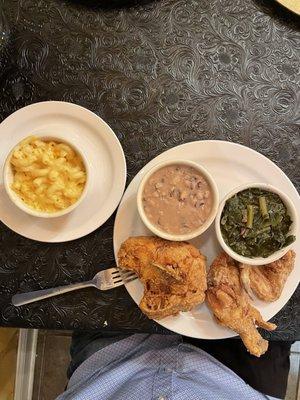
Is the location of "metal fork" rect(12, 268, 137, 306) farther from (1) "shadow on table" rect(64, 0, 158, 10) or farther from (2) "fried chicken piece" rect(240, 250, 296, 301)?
(1) "shadow on table" rect(64, 0, 158, 10)

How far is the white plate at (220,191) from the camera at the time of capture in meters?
1.41

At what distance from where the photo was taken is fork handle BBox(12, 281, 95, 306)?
144cm

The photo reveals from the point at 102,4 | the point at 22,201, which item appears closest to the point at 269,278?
the point at 22,201

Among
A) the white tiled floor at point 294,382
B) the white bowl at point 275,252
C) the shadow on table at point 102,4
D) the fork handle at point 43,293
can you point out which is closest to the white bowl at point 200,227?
the white bowl at point 275,252

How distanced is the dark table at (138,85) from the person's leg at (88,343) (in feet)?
0.79

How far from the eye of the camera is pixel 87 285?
4.75ft

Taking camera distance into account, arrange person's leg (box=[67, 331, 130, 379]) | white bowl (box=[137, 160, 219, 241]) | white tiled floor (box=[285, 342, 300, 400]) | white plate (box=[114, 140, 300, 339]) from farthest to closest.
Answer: white tiled floor (box=[285, 342, 300, 400]) → person's leg (box=[67, 331, 130, 379]) → white plate (box=[114, 140, 300, 339]) → white bowl (box=[137, 160, 219, 241])

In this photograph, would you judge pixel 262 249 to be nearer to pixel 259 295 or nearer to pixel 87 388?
pixel 259 295

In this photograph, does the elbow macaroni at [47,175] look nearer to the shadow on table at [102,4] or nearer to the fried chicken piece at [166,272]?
the fried chicken piece at [166,272]

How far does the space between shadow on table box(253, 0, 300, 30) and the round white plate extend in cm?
58

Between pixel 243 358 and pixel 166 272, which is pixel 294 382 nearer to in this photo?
pixel 243 358

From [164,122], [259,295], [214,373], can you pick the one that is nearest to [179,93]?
[164,122]

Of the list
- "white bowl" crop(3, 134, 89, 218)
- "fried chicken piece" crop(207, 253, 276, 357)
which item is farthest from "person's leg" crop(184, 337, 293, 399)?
"white bowl" crop(3, 134, 89, 218)

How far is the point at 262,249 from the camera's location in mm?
1330
